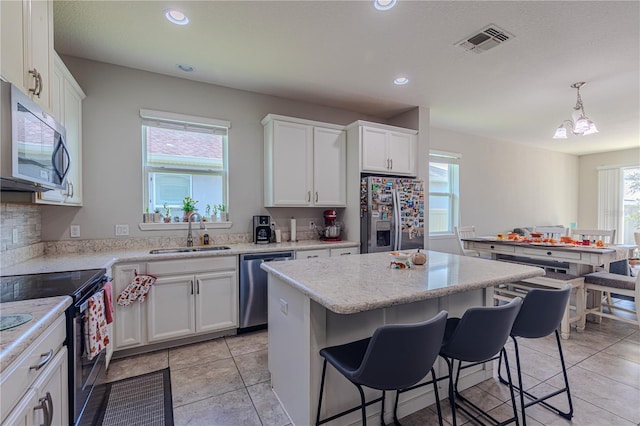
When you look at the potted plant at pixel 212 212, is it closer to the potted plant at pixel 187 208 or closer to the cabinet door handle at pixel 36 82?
the potted plant at pixel 187 208

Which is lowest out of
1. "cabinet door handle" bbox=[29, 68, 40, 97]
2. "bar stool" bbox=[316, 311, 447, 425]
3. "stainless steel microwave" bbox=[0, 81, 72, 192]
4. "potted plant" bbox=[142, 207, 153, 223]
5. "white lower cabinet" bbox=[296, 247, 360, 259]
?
"bar stool" bbox=[316, 311, 447, 425]

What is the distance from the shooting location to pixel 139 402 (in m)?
2.01

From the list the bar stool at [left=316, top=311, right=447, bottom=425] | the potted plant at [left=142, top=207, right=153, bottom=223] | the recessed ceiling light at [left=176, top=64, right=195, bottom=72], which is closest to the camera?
the bar stool at [left=316, top=311, right=447, bottom=425]

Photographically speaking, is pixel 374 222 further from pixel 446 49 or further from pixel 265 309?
pixel 446 49

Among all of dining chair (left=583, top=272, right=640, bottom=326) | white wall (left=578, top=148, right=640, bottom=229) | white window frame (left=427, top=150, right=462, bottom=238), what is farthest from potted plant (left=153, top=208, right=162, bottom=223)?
white wall (left=578, top=148, right=640, bottom=229)

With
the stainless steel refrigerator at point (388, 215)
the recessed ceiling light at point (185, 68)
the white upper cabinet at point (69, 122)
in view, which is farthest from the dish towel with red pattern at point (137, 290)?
the stainless steel refrigerator at point (388, 215)

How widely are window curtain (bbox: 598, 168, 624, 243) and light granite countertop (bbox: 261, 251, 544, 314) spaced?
7.45 metres

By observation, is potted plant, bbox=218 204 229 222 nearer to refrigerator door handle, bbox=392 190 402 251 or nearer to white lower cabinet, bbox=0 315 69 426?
refrigerator door handle, bbox=392 190 402 251

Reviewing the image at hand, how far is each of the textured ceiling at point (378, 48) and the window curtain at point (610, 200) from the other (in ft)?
12.5

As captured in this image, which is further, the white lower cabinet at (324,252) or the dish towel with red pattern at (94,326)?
the white lower cabinet at (324,252)

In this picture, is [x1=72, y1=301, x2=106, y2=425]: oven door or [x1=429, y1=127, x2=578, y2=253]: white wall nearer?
[x1=72, y1=301, x2=106, y2=425]: oven door

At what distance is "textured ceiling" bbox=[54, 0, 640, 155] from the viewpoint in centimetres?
220

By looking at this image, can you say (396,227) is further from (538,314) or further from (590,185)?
(590,185)

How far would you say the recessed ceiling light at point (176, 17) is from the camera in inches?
87.5
